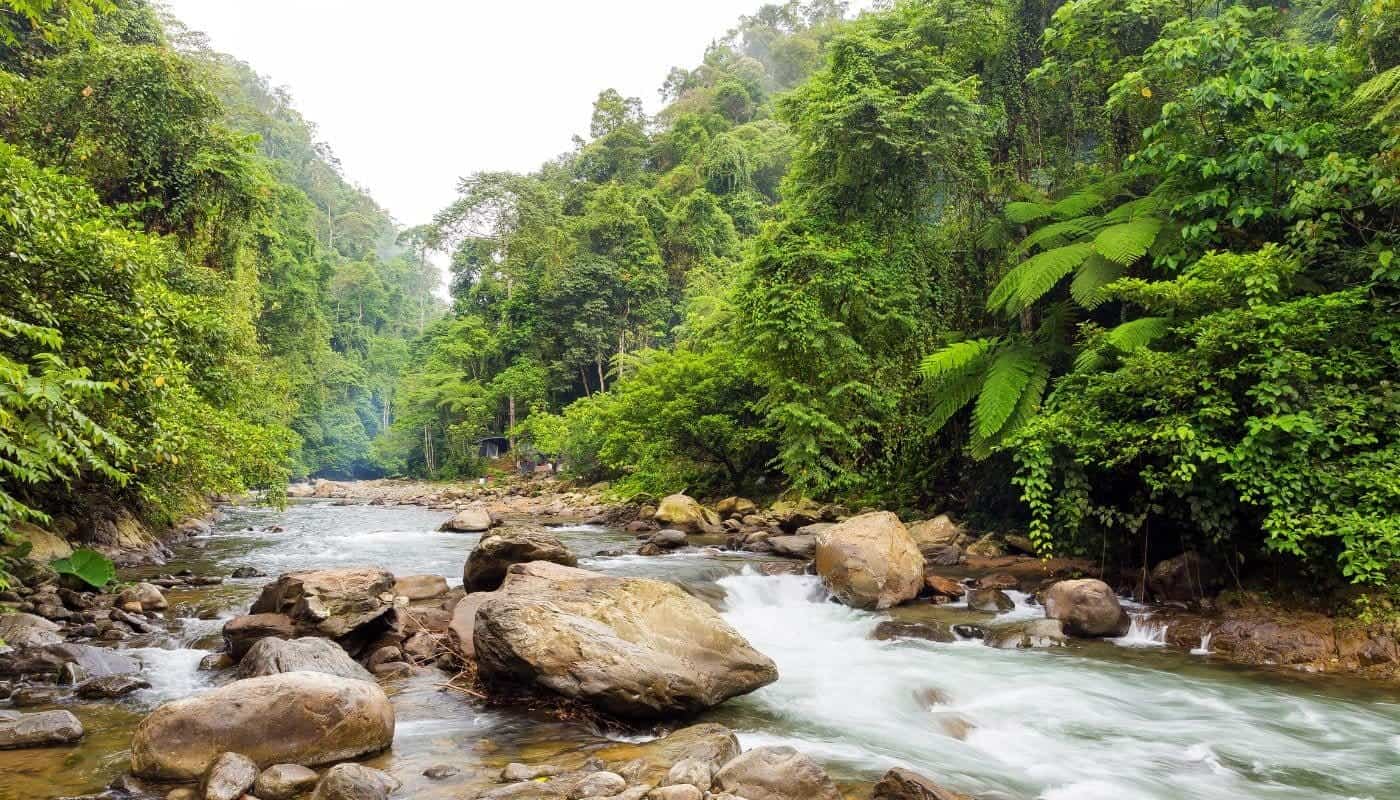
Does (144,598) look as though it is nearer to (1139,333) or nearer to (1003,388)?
(1003,388)

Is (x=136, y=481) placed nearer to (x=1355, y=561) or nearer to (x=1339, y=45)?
(x=1355, y=561)

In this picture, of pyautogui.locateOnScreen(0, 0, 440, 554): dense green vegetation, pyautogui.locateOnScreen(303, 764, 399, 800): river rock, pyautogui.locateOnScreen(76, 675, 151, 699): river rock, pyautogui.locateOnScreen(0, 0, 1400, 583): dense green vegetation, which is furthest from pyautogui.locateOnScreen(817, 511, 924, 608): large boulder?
pyautogui.locateOnScreen(0, 0, 440, 554): dense green vegetation

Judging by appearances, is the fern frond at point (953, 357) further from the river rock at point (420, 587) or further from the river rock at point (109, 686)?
the river rock at point (109, 686)

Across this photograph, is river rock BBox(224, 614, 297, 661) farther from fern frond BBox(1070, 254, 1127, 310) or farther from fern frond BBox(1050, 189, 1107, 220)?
fern frond BBox(1050, 189, 1107, 220)

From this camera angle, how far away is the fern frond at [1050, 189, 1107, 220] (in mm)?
10810

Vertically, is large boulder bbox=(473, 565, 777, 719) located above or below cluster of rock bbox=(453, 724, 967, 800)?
above

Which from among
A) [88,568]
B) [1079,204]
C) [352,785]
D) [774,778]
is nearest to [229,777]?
[352,785]

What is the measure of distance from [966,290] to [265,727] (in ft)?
40.3

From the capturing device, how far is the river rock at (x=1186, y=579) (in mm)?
8297

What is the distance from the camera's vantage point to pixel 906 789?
13.3 feet

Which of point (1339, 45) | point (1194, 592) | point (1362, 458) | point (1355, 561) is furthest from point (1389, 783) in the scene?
point (1339, 45)

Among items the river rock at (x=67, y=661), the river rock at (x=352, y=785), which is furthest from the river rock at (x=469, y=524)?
the river rock at (x=352, y=785)

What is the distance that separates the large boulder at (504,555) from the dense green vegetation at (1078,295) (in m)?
5.22

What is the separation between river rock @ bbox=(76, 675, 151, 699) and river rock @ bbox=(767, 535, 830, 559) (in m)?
8.62
